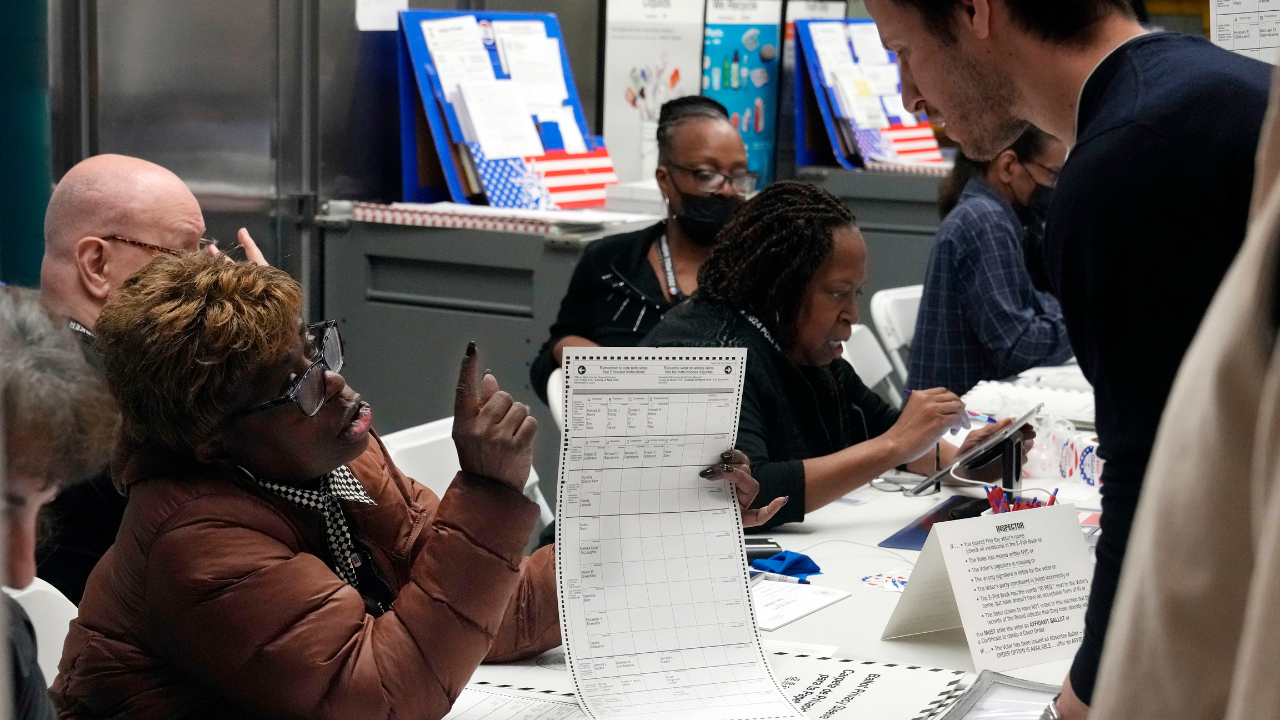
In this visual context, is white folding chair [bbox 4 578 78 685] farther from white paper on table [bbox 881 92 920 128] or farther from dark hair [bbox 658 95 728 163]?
white paper on table [bbox 881 92 920 128]

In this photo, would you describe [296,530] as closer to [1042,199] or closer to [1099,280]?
[1099,280]

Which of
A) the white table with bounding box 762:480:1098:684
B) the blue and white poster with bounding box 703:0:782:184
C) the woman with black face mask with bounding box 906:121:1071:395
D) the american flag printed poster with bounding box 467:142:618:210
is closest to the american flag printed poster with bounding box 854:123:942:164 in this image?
the blue and white poster with bounding box 703:0:782:184

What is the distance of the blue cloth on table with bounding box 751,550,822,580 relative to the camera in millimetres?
2088

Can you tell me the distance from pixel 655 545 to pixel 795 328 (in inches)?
45.5

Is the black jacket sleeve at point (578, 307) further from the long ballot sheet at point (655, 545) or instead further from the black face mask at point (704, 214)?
the long ballot sheet at point (655, 545)

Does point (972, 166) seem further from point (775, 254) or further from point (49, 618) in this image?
point (49, 618)

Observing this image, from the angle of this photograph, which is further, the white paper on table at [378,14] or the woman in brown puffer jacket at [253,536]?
the white paper on table at [378,14]

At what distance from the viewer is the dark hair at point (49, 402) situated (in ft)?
2.63

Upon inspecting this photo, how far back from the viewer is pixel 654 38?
5.48 meters

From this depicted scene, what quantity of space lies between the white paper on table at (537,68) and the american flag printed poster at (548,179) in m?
0.21

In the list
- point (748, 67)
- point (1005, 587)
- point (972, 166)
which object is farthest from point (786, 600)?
point (748, 67)

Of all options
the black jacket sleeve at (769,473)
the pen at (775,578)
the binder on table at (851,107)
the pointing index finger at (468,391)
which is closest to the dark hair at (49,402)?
the pointing index finger at (468,391)

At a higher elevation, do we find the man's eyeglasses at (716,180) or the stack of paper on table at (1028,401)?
the man's eyeglasses at (716,180)

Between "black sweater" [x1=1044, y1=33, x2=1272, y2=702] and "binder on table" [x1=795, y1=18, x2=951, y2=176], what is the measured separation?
4935 millimetres
